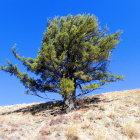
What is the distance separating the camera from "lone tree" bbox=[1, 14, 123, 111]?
11.7 m

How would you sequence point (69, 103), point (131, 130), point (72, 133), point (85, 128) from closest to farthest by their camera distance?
point (131, 130) < point (72, 133) < point (85, 128) < point (69, 103)

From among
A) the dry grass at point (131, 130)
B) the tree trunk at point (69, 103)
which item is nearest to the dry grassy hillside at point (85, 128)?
the dry grass at point (131, 130)

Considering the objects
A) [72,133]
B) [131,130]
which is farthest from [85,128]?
[131,130]

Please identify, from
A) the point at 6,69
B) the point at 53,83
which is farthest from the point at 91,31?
the point at 6,69

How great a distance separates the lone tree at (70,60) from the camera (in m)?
11.7

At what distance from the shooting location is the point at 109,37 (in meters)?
12.8

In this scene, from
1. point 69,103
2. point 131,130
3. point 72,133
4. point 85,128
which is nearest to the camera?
point 131,130

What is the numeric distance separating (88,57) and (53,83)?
4.27 meters

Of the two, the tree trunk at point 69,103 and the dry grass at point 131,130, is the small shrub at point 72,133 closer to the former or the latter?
the dry grass at point 131,130

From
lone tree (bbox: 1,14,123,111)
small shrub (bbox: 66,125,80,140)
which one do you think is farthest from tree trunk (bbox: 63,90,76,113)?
small shrub (bbox: 66,125,80,140)

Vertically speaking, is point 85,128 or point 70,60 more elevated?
point 70,60

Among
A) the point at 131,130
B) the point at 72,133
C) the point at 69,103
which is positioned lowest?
the point at 131,130

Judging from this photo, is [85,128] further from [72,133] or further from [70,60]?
[70,60]

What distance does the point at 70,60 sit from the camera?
43.3 ft
